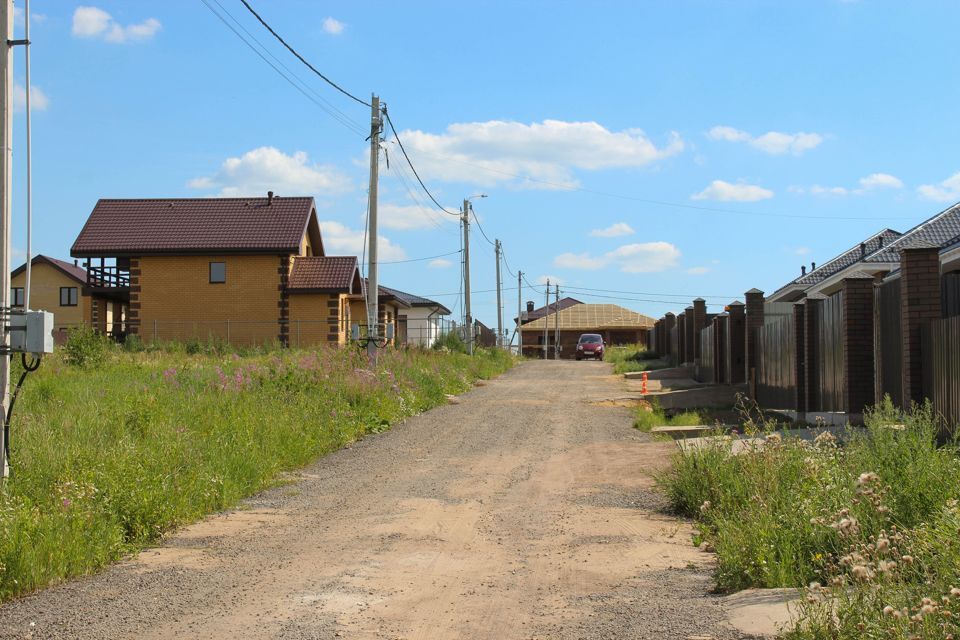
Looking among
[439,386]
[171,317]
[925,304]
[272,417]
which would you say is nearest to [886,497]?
[925,304]

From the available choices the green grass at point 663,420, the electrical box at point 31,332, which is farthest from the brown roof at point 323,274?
the electrical box at point 31,332

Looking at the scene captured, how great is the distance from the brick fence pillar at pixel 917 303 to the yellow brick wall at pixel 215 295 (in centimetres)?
3258

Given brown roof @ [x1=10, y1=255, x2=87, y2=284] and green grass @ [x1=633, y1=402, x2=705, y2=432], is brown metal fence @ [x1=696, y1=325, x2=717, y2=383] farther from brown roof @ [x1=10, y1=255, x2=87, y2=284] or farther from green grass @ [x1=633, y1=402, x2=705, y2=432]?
brown roof @ [x1=10, y1=255, x2=87, y2=284]

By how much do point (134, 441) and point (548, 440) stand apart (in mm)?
7294

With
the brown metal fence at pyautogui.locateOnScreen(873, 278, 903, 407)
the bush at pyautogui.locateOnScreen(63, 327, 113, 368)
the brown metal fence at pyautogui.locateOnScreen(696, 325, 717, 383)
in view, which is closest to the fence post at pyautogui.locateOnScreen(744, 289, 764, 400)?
the brown metal fence at pyautogui.locateOnScreen(696, 325, 717, 383)

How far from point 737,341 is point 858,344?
36.0 ft

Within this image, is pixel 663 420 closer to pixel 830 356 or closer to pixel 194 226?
pixel 830 356

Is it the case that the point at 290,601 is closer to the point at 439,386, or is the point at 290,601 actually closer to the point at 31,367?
the point at 31,367

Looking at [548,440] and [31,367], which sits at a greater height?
[31,367]

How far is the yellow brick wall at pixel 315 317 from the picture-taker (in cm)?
4188

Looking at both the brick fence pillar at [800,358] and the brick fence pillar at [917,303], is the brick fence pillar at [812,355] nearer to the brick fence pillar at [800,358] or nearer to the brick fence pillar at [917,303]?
the brick fence pillar at [800,358]

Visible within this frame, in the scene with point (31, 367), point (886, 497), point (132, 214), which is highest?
point (132, 214)

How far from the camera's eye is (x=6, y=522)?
7250 mm

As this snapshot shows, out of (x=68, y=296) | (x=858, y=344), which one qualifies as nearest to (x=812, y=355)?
(x=858, y=344)
